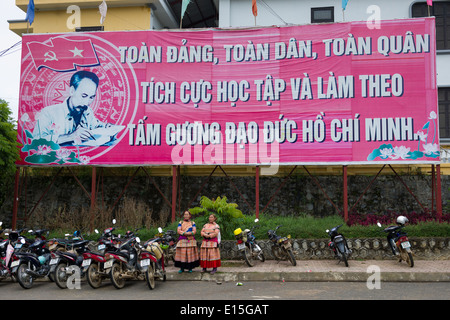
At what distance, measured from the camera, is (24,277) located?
9039 mm

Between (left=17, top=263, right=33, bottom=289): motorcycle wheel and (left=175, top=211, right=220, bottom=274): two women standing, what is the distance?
11.1ft

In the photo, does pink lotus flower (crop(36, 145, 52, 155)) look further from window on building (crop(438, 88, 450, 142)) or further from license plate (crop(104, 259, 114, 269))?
window on building (crop(438, 88, 450, 142))

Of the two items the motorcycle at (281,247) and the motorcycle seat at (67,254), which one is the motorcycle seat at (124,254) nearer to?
the motorcycle seat at (67,254)

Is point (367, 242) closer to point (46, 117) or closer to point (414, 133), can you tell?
point (414, 133)

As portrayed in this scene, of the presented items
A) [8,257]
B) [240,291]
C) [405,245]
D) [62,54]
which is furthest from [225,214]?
[62,54]

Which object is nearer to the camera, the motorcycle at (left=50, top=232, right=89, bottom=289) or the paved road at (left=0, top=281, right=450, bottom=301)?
the paved road at (left=0, top=281, right=450, bottom=301)

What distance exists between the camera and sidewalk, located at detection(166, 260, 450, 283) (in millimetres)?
9594

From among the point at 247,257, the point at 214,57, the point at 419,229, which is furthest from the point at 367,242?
the point at 214,57

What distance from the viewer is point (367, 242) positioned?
11844 millimetres

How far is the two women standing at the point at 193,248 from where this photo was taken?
1002 cm

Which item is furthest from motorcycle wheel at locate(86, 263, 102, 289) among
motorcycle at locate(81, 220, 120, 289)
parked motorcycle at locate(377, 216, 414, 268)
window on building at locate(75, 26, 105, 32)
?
window on building at locate(75, 26, 105, 32)

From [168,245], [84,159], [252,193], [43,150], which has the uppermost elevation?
[43,150]

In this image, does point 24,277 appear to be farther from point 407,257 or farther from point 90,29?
point 90,29

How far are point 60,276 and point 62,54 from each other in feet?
30.2
